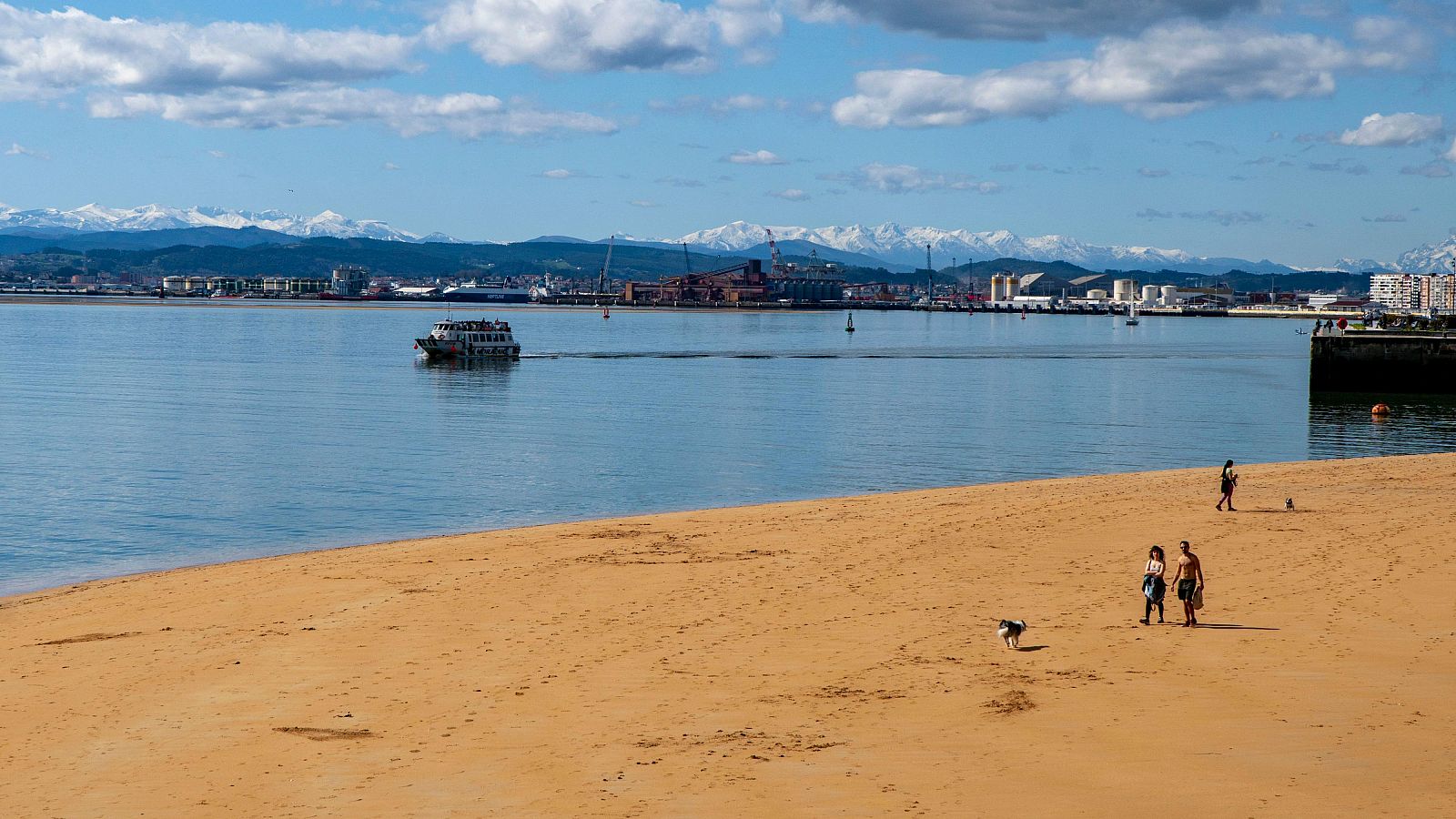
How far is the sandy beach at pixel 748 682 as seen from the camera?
1223 centimetres

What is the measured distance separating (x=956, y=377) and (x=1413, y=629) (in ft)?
251

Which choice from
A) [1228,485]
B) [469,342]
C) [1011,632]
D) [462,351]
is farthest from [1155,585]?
[469,342]

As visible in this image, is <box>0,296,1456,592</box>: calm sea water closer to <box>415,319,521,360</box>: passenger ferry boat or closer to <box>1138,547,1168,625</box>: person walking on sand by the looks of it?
<box>415,319,521,360</box>: passenger ferry boat

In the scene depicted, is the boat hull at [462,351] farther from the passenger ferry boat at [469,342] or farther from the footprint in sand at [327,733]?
the footprint in sand at [327,733]

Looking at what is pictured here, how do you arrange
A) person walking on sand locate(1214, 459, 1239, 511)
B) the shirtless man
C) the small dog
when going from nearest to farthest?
1. the small dog
2. the shirtless man
3. person walking on sand locate(1214, 459, 1239, 511)

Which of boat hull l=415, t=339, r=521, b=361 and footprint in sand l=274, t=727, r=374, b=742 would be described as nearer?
footprint in sand l=274, t=727, r=374, b=742

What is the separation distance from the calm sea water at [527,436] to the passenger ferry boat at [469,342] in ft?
13.7

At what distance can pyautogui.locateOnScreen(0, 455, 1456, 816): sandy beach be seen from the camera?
12.2 metres

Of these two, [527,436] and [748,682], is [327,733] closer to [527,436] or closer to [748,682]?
[748,682]

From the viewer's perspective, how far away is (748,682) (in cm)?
1569

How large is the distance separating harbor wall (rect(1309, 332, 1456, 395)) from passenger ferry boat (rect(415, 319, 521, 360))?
6255 cm

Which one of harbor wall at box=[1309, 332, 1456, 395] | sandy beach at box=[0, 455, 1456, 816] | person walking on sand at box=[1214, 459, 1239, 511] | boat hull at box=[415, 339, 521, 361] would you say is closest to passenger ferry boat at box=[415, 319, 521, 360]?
boat hull at box=[415, 339, 521, 361]

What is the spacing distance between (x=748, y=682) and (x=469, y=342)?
94.9 metres

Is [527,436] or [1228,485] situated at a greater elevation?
[1228,485]
